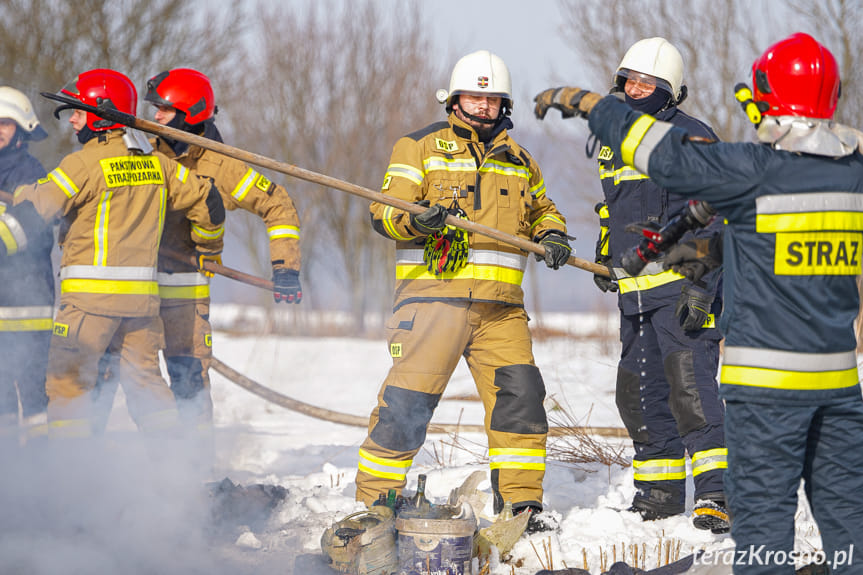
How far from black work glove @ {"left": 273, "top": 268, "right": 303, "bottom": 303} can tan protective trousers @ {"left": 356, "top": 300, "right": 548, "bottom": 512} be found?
4.34 feet

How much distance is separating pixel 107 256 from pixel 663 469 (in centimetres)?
316

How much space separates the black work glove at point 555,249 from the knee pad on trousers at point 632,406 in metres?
0.72

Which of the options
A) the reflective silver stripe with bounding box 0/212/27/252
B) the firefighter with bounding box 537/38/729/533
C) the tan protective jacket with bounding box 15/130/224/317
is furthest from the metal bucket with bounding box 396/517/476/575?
the reflective silver stripe with bounding box 0/212/27/252

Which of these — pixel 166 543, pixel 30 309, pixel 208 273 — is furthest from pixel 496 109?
pixel 30 309

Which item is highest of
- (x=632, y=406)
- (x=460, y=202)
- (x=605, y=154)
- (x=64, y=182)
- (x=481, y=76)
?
(x=481, y=76)

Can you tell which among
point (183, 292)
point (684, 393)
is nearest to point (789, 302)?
point (684, 393)

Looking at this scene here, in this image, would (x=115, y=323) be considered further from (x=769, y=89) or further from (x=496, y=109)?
(x=769, y=89)

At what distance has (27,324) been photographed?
5.14 metres

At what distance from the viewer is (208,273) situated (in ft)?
18.3

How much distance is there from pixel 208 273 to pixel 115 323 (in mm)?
816

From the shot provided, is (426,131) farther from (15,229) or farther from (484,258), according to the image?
(15,229)

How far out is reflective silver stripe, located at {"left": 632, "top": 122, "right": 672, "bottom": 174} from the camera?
290cm

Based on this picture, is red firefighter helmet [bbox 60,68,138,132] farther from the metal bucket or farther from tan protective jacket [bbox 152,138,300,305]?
the metal bucket

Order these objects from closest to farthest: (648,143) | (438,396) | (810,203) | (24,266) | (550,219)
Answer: (810,203)
(648,143)
(438,396)
(550,219)
(24,266)
